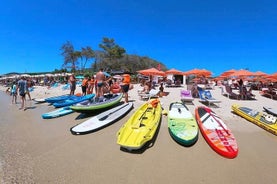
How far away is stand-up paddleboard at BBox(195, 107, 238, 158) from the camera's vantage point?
3798 mm

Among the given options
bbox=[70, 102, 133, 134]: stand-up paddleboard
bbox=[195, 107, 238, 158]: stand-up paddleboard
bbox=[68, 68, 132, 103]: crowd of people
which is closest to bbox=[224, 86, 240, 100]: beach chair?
bbox=[195, 107, 238, 158]: stand-up paddleboard

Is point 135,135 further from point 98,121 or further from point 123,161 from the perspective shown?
point 98,121

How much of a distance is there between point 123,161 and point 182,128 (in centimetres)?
207

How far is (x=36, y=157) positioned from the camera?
369 cm

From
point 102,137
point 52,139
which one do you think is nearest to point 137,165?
point 102,137

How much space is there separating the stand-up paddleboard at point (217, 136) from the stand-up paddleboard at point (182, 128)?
317 millimetres

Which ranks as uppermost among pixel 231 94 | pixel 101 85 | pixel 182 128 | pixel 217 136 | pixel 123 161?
pixel 101 85

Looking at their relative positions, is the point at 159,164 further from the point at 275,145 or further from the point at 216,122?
the point at 275,145

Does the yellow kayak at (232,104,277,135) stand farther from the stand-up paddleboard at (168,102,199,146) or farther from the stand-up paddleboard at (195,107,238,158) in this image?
the stand-up paddleboard at (168,102,199,146)

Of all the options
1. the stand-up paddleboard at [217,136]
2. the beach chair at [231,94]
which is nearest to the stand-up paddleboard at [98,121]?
the stand-up paddleboard at [217,136]

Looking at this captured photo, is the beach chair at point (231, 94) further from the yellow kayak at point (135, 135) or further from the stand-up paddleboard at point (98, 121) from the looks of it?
the yellow kayak at point (135, 135)

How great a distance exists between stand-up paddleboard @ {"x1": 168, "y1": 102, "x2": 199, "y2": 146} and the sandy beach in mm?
159

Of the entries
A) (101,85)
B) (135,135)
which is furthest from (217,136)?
(101,85)

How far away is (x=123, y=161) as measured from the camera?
3.54 meters
